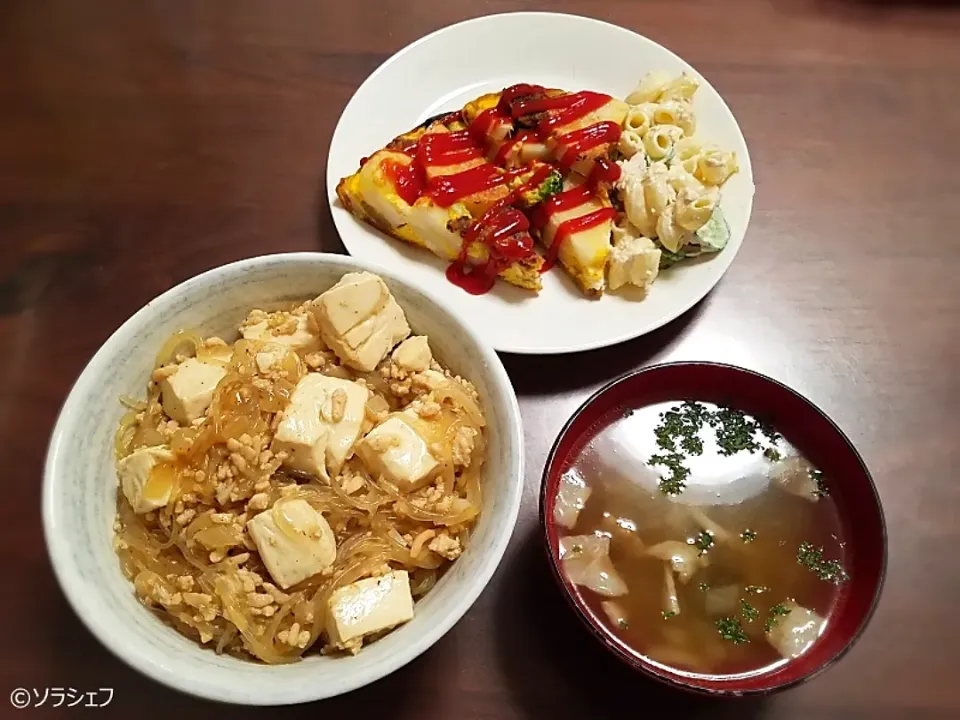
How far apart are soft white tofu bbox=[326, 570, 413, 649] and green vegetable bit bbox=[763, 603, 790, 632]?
0.60 meters

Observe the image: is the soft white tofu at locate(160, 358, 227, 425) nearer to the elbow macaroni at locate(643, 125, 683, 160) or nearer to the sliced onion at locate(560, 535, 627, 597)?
the sliced onion at locate(560, 535, 627, 597)

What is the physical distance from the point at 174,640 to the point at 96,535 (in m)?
0.19

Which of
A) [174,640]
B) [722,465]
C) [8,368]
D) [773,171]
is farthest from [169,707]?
[773,171]

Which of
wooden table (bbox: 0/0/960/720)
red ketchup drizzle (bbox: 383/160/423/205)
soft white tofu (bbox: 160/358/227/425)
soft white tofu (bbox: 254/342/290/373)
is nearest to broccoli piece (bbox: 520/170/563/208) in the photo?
red ketchup drizzle (bbox: 383/160/423/205)

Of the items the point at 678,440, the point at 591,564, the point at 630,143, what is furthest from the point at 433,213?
the point at 591,564

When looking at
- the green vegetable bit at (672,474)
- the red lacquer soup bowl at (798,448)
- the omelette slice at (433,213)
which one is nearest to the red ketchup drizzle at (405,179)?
the omelette slice at (433,213)

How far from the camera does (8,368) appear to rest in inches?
64.9

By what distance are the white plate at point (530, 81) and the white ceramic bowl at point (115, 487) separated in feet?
0.79

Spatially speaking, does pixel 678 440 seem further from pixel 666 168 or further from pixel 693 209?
pixel 666 168

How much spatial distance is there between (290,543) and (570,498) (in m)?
0.52

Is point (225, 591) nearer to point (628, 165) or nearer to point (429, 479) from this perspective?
point (429, 479)

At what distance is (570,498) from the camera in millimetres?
1426

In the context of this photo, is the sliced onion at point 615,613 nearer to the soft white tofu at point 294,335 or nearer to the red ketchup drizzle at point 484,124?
the soft white tofu at point 294,335

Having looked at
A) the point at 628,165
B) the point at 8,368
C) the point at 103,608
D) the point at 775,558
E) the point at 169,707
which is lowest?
the point at 169,707
